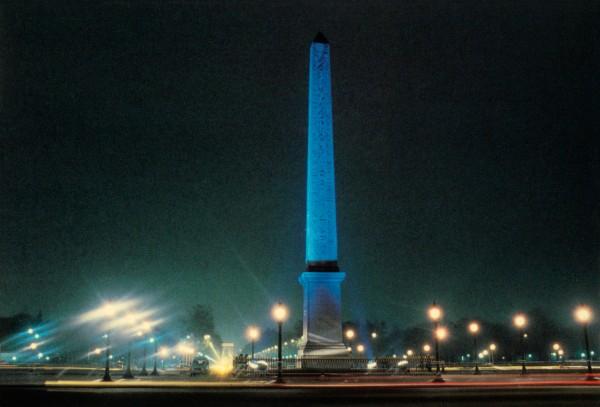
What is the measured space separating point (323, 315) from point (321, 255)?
3629mm

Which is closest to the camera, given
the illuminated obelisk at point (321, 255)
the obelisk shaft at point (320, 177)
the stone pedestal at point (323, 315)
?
the stone pedestal at point (323, 315)

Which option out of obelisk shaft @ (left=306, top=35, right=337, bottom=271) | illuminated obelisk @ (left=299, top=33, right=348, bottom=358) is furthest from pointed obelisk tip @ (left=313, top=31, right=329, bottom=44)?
illuminated obelisk @ (left=299, top=33, right=348, bottom=358)

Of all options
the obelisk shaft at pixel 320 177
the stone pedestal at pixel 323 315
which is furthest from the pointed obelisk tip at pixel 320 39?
the stone pedestal at pixel 323 315

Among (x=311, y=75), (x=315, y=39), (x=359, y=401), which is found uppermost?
(x=315, y=39)

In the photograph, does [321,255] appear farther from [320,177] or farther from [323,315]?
[320,177]

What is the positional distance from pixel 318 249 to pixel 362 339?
113 metres

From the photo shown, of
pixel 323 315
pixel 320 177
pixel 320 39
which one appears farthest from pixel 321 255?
pixel 320 39

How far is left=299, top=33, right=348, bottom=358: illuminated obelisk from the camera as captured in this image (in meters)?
40.2

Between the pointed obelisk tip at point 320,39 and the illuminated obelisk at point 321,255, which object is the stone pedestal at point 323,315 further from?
the pointed obelisk tip at point 320,39

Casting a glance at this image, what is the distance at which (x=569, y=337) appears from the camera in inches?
5384

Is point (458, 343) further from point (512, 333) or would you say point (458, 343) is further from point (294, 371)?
point (294, 371)

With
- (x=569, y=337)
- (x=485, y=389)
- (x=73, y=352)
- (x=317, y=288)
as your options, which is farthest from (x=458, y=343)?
(x=485, y=389)

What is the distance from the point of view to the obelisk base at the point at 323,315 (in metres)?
40.1

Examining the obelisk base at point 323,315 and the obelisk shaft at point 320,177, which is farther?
the obelisk shaft at point 320,177
